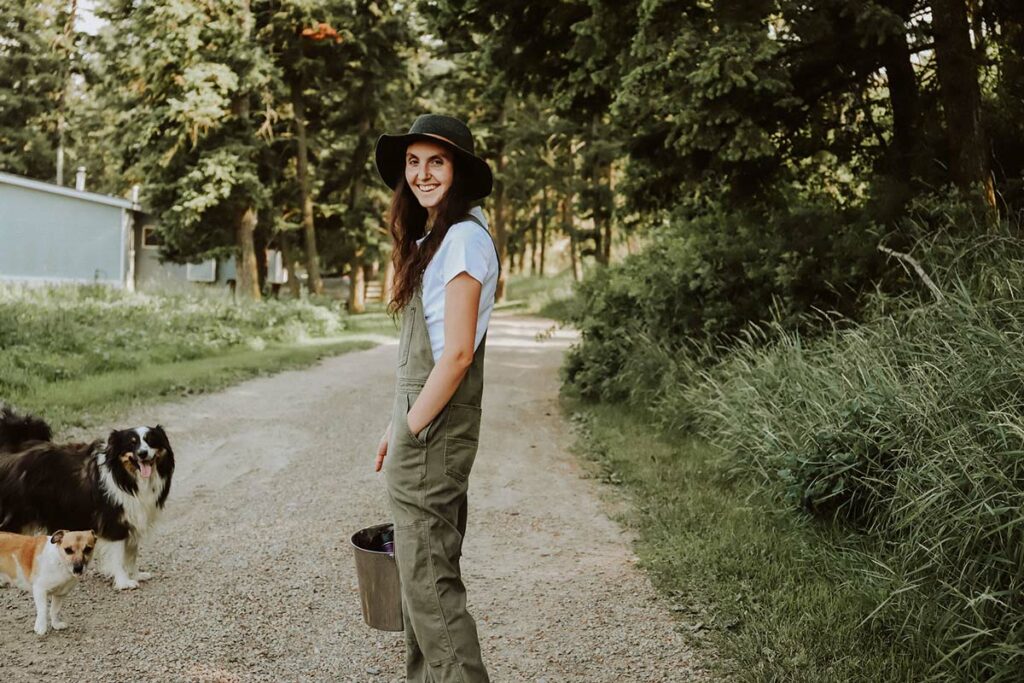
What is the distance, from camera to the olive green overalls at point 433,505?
292 cm

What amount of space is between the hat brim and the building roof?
93.4 feet

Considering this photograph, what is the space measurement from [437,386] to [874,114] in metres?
10.1

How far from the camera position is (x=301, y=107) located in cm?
2758

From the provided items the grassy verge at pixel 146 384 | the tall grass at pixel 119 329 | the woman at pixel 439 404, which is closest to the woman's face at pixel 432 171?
the woman at pixel 439 404

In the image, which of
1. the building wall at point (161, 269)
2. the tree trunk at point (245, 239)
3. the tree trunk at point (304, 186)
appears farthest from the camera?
the building wall at point (161, 269)

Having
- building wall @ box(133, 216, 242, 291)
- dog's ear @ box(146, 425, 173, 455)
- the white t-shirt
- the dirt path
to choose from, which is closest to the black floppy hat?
the white t-shirt

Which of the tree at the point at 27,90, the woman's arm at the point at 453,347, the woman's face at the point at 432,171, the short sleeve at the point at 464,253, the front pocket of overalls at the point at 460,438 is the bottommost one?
the front pocket of overalls at the point at 460,438

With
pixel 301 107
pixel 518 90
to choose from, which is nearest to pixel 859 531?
pixel 518 90

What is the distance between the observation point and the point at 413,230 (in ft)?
10.8

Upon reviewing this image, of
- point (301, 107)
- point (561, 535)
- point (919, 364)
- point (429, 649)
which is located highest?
point (301, 107)

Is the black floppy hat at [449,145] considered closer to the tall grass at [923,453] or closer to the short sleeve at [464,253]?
the short sleeve at [464,253]

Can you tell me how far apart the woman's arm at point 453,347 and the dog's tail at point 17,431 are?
3.75 meters

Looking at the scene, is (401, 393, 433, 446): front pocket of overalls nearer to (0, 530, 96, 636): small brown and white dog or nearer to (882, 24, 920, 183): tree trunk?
(0, 530, 96, 636): small brown and white dog

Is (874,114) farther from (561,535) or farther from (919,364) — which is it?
(561,535)
